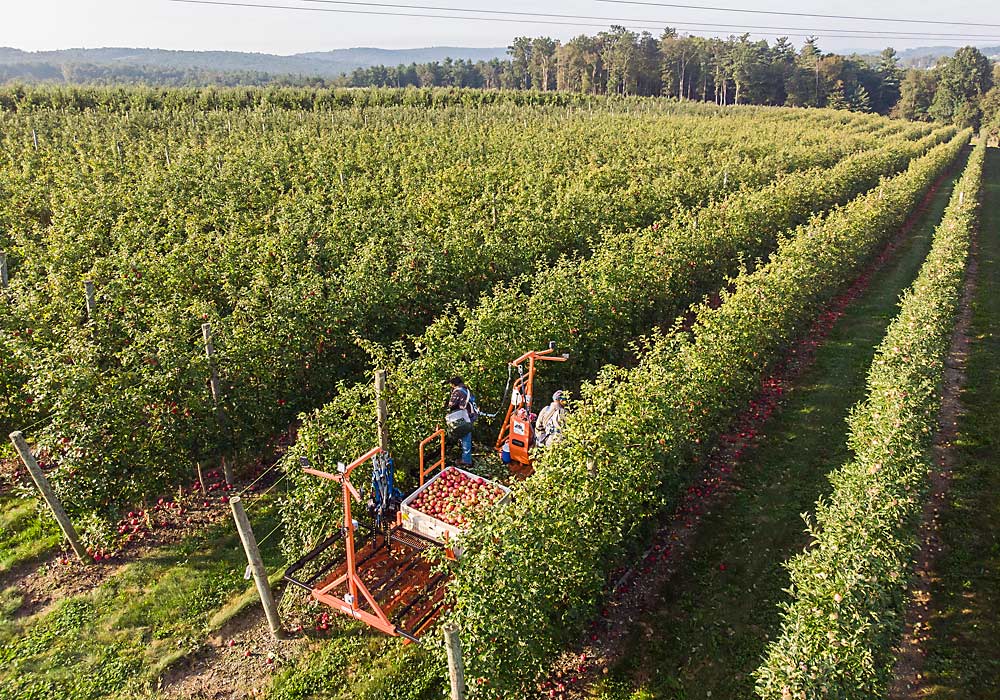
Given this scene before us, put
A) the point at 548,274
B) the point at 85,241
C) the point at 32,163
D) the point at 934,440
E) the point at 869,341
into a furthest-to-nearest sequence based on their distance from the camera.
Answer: the point at 32,163
the point at 869,341
the point at 85,241
the point at 548,274
the point at 934,440

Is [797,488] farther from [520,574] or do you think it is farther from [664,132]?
[664,132]

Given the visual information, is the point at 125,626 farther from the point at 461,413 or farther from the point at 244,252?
the point at 244,252

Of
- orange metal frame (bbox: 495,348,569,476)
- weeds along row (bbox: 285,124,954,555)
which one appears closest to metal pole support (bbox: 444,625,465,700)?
weeds along row (bbox: 285,124,954,555)

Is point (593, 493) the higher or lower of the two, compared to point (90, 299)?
lower

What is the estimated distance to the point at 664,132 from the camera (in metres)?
41.6

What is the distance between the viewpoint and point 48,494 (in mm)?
8891

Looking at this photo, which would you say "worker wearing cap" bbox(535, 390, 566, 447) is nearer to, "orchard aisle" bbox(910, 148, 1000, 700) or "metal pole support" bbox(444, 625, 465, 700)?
"metal pole support" bbox(444, 625, 465, 700)

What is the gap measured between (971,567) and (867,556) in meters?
3.83

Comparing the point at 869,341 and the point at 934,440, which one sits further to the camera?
the point at 869,341

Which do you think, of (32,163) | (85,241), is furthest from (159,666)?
(32,163)

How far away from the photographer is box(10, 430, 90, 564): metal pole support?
28.2 ft

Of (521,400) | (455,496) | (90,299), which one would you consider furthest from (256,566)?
(90,299)

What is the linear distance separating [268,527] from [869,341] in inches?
612

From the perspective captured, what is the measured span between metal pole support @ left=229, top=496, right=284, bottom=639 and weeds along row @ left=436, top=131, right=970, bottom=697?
245 centimetres
